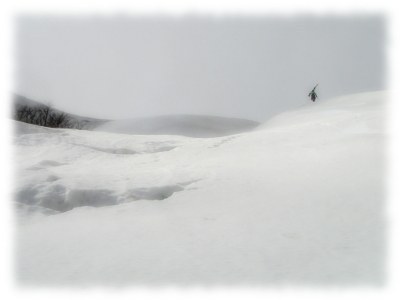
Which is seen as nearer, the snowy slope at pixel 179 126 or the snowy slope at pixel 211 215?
the snowy slope at pixel 211 215

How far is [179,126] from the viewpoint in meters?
10.0

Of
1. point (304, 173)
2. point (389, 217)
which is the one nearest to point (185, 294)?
point (389, 217)

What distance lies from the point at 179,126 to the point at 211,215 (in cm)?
873

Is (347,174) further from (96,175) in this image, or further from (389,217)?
(96,175)

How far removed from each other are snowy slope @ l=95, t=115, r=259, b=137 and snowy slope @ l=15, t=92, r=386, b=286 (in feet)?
23.7

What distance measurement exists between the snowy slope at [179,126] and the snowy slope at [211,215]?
7216mm

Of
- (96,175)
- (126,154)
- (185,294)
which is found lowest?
(185,294)

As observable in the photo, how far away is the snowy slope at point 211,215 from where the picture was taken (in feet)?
3.34

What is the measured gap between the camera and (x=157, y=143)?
307cm

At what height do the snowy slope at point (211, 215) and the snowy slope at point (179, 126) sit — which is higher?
the snowy slope at point (179, 126)

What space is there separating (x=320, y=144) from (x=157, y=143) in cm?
140

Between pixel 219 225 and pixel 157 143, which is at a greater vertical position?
pixel 157 143

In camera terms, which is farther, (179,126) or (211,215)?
(179,126)

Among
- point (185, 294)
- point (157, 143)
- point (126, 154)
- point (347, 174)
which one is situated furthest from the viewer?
point (157, 143)
